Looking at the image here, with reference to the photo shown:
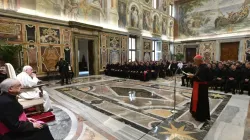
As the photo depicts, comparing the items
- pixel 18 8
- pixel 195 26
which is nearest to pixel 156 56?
pixel 195 26

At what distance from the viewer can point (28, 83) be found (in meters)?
3.64

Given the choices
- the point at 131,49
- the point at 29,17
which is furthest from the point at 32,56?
the point at 131,49

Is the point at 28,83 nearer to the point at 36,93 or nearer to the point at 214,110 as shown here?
the point at 36,93

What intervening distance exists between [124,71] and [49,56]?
16.9 feet

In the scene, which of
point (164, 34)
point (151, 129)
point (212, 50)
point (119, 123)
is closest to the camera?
point (151, 129)

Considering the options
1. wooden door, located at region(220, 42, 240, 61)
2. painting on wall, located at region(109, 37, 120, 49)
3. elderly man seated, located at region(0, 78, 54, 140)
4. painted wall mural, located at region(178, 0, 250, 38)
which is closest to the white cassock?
elderly man seated, located at region(0, 78, 54, 140)

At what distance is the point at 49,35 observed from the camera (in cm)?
906

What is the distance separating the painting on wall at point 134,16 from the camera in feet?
48.2

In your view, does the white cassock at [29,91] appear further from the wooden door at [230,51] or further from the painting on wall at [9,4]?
the wooden door at [230,51]

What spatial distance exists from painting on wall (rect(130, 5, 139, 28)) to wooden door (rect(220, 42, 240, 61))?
10.7 m

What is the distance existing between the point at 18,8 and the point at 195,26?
62.4ft

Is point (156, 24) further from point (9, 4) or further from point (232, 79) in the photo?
point (9, 4)

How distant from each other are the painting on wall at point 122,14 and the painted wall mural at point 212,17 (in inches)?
408

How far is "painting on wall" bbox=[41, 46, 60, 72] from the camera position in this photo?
350 inches
